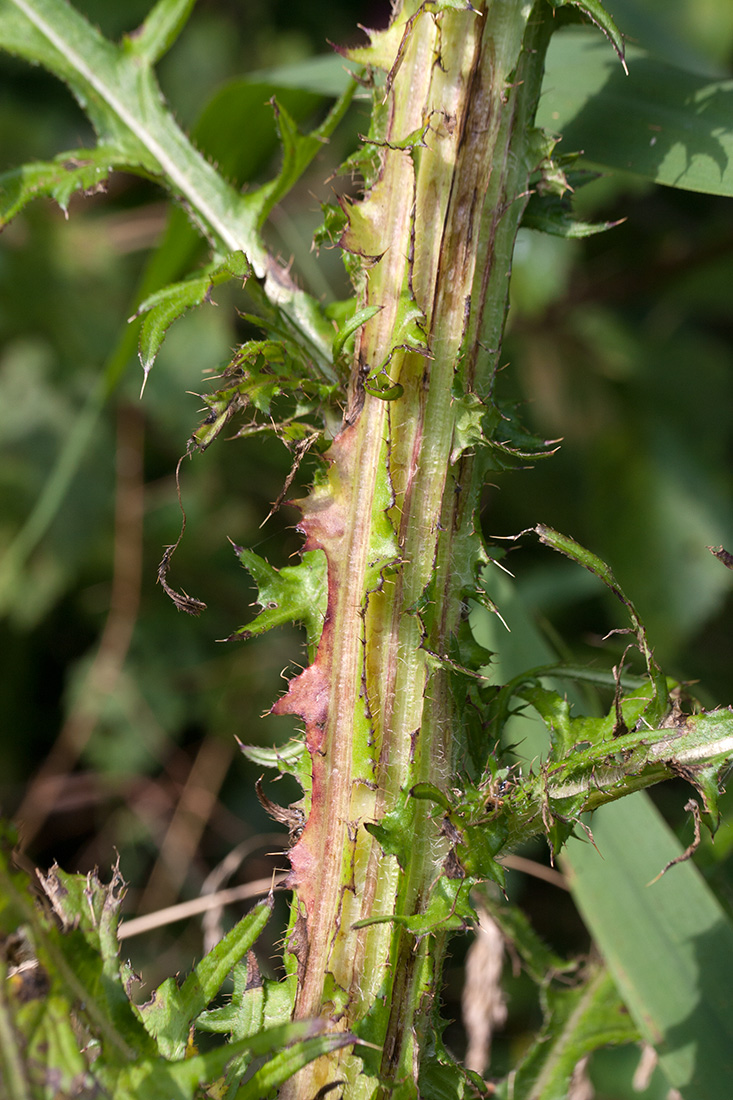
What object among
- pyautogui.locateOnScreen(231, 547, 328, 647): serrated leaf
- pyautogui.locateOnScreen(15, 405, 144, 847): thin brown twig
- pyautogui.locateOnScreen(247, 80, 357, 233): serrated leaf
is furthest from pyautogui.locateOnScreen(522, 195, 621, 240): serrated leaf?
pyautogui.locateOnScreen(15, 405, 144, 847): thin brown twig

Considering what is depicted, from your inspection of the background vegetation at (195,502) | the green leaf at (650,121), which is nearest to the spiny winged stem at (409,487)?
the green leaf at (650,121)

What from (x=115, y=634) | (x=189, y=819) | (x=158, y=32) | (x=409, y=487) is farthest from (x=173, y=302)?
(x=189, y=819)

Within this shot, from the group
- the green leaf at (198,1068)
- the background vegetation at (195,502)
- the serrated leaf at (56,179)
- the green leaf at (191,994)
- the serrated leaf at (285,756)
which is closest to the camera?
the green leaf at (198,1068)

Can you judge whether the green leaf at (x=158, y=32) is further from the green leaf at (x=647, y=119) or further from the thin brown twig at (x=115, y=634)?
the thin brown twig at (x=115, y=634)

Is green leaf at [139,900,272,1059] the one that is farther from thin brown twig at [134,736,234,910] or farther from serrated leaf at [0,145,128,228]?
thin brown twig at [134,736,234,910]

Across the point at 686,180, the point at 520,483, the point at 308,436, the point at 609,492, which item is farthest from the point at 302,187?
the point at 308,436

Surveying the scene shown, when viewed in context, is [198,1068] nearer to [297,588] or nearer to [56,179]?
[297,588]
